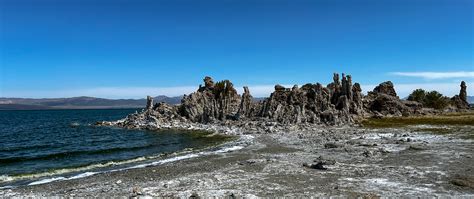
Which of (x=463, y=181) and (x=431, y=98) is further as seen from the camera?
(x=431, y=98)

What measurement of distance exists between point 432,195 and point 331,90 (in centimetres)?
8120

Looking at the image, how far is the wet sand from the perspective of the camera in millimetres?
22578

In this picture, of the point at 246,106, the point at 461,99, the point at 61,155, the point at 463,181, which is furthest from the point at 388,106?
the point at 463,181

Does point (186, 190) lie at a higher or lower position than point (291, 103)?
lower

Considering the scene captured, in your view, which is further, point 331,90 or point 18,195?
point 331,90

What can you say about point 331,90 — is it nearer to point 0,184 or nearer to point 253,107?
point 253,107

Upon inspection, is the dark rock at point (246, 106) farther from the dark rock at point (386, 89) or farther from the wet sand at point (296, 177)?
the wet sand at point (296, 177)

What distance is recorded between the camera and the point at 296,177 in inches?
1041

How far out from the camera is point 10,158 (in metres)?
43.8

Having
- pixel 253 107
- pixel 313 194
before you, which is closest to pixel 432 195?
pixel 313 194

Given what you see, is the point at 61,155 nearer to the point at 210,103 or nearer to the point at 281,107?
the point at 281,107

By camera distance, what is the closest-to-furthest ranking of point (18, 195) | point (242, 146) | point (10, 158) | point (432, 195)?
point (432, 195) < point (18, 195) < point (10, 158) < point (242, 146)

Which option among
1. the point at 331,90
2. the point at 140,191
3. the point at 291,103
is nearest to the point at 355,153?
the point at 140,191

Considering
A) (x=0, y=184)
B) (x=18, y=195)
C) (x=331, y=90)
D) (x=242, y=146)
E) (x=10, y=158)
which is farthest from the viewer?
(x=331, y=90)
